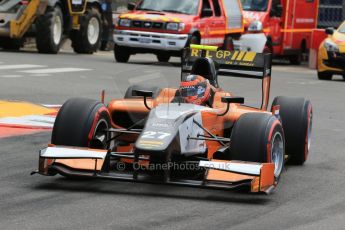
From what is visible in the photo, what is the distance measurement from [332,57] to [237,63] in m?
12.4

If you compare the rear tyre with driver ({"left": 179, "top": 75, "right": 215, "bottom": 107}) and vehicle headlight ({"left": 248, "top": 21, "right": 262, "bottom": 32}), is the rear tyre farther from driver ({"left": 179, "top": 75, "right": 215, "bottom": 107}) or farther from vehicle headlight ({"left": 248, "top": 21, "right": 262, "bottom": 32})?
driver ({"left": 179, "top": 75, "right": 215, "bottom": 107})

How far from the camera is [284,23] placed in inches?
1164

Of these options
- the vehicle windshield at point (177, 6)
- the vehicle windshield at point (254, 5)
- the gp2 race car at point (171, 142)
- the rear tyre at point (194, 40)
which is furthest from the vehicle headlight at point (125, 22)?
the gp2 race car at point (171, 142)

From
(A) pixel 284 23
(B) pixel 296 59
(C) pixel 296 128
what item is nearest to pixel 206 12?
(A) pixel 284 23

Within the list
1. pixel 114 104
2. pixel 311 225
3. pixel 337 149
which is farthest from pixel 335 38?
pixel 311 225

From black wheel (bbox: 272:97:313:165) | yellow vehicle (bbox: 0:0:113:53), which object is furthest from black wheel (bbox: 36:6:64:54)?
black wheel (bbox: 272:97:313:165)

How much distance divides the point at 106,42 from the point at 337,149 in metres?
20.3

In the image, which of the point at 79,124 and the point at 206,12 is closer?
the point at 79,124

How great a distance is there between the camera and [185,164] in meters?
Result: 8.80

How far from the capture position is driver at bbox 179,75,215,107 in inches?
374

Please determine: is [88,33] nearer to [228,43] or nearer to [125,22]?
[125,22]

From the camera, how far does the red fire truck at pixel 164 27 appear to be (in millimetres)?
24234

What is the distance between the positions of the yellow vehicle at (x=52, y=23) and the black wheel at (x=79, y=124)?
53.9ft

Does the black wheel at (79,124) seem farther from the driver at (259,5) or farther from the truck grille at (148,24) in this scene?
the driver at (259,5)
